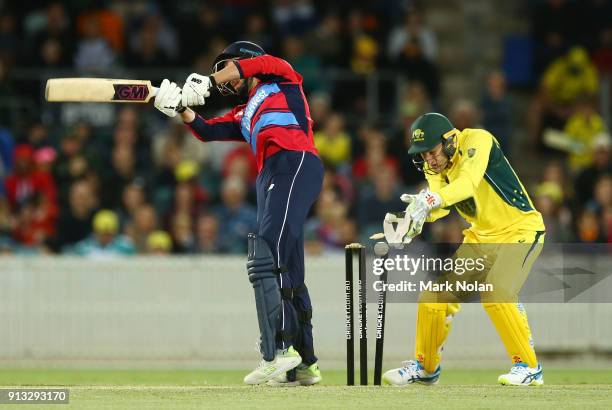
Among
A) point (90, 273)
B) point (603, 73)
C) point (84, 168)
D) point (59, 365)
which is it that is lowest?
point (59, 365)

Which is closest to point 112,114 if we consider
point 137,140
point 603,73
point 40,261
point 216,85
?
point 137,140

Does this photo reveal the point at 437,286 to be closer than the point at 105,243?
Yes

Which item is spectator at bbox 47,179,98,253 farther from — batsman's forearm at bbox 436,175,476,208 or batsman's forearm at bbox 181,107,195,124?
batsman's forearm at bbox 436,175,476,208

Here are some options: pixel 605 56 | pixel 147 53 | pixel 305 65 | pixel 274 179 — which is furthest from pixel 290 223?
pixel 605 56

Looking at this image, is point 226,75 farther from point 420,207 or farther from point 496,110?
point 496,110

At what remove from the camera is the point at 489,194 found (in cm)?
909

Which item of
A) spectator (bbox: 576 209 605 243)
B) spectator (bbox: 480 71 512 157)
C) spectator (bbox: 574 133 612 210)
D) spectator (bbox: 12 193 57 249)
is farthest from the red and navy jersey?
spectator (bbox: 480 71 512 157)

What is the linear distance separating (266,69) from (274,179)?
0.73m

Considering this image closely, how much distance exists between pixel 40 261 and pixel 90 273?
1.71 ft

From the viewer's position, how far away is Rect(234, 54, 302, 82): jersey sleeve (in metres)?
8.66

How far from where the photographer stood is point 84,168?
1486 centimetres

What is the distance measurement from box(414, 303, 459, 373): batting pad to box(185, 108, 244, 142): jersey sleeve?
181 centimetres

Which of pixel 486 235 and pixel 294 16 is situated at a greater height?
pixel 294 16

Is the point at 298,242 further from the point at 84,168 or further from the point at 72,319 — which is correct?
the point at 84,168
